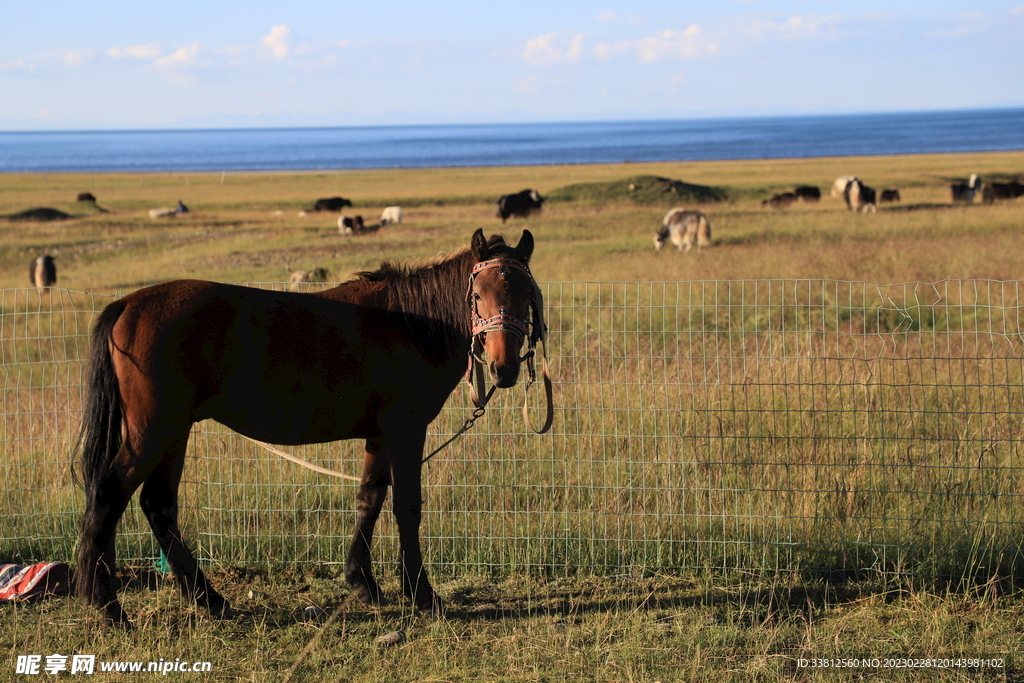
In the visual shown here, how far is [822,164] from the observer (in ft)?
242

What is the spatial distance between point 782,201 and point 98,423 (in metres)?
33.5

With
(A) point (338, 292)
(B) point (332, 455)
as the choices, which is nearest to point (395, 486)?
(A) point (338, 292)

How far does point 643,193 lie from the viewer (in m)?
40.3

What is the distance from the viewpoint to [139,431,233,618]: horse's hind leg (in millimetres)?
4512

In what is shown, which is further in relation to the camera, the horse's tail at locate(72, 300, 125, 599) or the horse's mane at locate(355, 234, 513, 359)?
the horse's mane at locate(355, 234, 513, 359)

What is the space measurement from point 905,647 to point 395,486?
2.62 metres

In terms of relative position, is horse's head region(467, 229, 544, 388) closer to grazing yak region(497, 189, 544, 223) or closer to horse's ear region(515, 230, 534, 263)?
horse's ear region(515, 230, 534, 263)

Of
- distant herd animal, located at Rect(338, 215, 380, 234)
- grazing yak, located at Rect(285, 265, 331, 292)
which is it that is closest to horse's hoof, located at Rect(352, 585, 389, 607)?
grazing yak, located at Rect(285, 265, 331, 292)

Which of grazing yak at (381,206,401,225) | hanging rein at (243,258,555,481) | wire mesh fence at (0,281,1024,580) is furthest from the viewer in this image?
grazing yak at (381,206,401,225)

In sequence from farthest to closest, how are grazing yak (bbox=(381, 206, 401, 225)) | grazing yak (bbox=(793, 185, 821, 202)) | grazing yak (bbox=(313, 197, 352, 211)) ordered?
grazing yak (bbox=(313, 197, 352, 211)) < grazing yak (bbox=(793, 185, 821, 202)) < grazing yak (bbox=(381, 206, 401, 225))

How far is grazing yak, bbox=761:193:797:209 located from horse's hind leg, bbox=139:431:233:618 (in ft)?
106

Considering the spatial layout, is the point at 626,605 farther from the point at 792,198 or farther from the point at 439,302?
the point at 792,198

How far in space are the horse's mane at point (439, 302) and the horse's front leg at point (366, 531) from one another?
0.79m

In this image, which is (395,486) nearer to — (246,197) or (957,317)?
(957,317)
